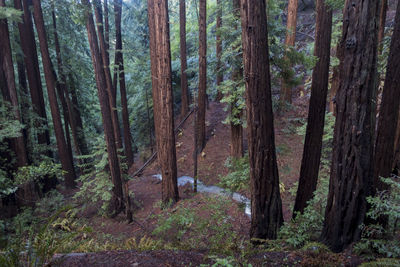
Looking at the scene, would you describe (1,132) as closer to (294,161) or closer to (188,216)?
(188,216)

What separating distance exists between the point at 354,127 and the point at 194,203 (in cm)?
723

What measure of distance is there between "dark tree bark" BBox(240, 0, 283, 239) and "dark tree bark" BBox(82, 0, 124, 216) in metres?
6.26

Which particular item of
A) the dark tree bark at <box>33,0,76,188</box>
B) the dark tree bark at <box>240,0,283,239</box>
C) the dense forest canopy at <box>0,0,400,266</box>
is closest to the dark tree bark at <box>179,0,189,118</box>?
the dense forest canopy at <box>0,0,400,266</box>

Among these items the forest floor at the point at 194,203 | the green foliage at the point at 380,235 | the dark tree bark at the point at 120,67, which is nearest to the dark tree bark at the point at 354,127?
the green foliage at the point at 380,235

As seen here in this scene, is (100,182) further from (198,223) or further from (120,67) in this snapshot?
(120,67)

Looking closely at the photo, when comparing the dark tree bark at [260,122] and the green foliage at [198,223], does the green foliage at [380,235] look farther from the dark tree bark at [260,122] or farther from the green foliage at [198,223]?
the green foliage at [198,223]

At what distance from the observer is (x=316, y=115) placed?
542 cm

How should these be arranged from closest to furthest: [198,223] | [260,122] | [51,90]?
[260,122] < [198,223] < [51,90]

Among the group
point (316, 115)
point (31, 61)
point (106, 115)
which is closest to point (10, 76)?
point (31, 61)

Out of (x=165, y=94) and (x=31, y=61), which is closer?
(x=165, y=94)

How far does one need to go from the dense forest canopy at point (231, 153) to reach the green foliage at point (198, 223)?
64 millimetres

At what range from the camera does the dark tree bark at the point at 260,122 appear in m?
4.15

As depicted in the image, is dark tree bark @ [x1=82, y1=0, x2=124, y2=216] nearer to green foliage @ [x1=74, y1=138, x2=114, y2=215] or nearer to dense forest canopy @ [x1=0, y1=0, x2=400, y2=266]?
dense forest canopy @ [x1=0, y1=0, x2=400, y2=266]

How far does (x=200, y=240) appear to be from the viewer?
6.59 metres
